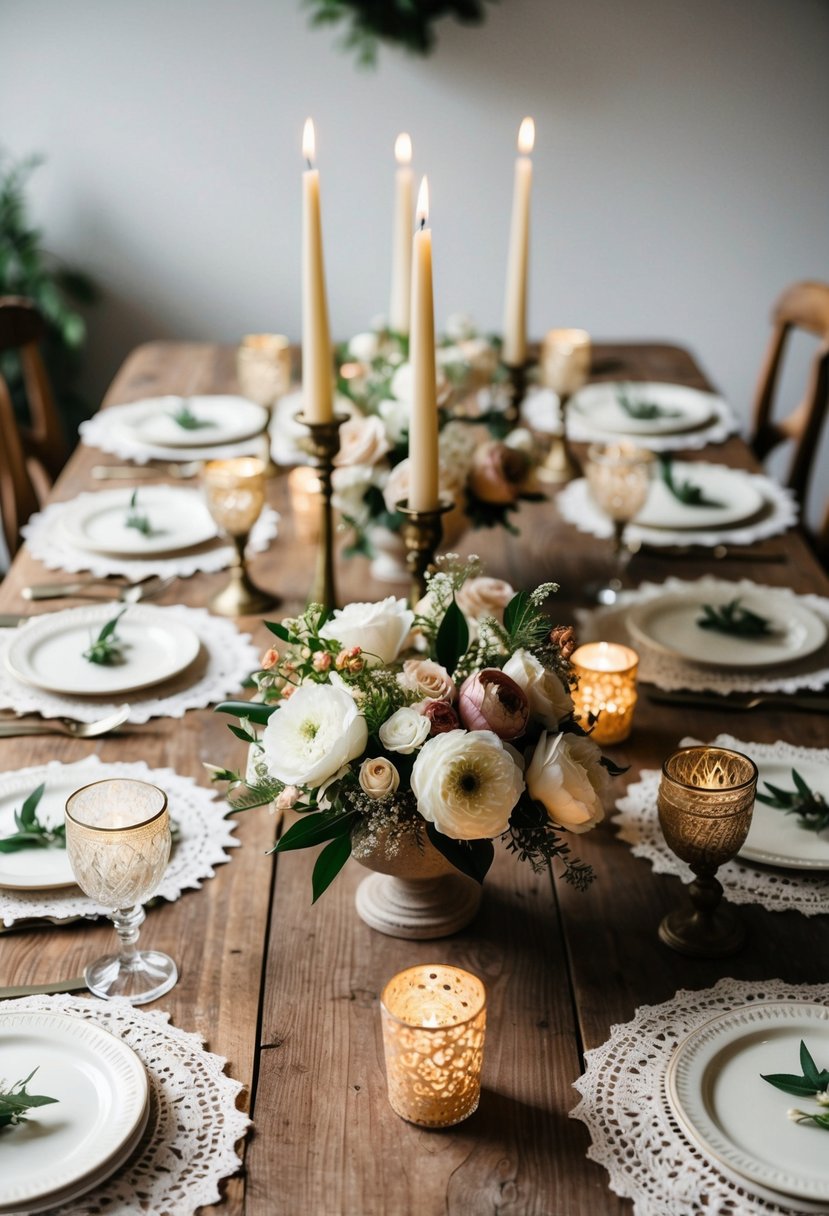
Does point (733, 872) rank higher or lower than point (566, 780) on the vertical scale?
lower

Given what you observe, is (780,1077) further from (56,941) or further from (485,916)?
(56,941)

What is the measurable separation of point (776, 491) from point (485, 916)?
1.22 m

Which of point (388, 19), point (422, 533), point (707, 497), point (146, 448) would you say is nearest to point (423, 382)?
point (422, 533)

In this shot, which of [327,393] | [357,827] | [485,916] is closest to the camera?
[357,827]

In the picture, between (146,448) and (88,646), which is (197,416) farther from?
(88,646)

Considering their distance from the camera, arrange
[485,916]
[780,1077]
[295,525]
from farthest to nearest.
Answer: [295,525] → [485,916] → [780,1077]

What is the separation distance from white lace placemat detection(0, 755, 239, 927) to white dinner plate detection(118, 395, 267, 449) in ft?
3.33

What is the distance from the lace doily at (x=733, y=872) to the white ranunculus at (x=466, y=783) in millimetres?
307

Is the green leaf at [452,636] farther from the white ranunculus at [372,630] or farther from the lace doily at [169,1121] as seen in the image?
the lace doily at [169,1121]

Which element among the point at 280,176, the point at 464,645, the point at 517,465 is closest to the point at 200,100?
the point at 280,176

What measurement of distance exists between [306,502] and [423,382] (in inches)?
24.4

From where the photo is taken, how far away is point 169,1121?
91cm

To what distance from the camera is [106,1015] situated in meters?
1.01

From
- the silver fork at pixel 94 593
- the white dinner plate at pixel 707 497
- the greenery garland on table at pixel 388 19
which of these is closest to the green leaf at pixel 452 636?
the silver fork at pixel 94 593
